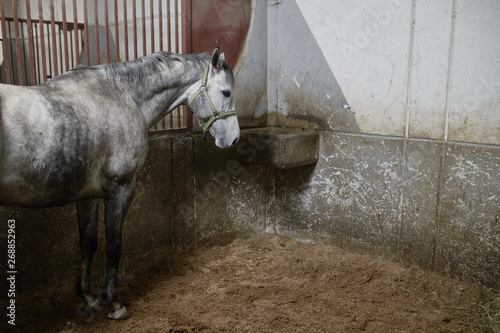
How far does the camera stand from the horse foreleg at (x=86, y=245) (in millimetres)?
2608

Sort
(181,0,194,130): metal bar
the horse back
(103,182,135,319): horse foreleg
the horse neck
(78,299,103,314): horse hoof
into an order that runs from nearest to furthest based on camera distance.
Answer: the horse back → (103,182,135,319): horse foreleg → the horse neck → (78,299,103,314): horse hoof → (181,0,194,130): metal bar

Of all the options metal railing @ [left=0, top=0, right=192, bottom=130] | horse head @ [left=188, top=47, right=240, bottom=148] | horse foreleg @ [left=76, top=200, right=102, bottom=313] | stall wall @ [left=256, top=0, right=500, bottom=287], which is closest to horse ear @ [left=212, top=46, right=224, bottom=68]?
horse head @ [left=188, top=47, right=240, bottom=148]

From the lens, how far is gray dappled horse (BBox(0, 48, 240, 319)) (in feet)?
6.35

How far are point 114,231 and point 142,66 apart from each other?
989 millimetres

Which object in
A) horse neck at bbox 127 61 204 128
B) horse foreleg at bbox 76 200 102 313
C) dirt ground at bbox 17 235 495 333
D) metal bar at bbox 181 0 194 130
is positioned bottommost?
dirt ground at bbox 17 235 495 333

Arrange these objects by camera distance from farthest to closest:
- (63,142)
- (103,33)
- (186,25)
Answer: (103,33)
(186,25)
(63,142)

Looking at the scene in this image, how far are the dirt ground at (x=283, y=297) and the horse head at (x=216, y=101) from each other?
1.14m

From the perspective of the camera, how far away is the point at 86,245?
265 centimetres

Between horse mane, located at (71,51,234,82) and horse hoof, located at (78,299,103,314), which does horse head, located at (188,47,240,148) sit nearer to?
horse mane, located at (71,51,234,82)

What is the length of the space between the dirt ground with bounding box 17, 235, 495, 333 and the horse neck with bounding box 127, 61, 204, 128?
4.04 ft

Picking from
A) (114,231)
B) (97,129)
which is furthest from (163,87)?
(114,231)

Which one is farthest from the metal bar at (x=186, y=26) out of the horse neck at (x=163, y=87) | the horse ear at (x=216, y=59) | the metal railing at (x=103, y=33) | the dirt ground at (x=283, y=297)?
the dirt ground at (x=283, y=297)

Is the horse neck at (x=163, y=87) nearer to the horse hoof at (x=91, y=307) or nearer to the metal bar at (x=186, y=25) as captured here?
the metal bar at (x=186, y=25)

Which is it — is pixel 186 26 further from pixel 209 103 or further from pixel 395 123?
pixel 395 123
